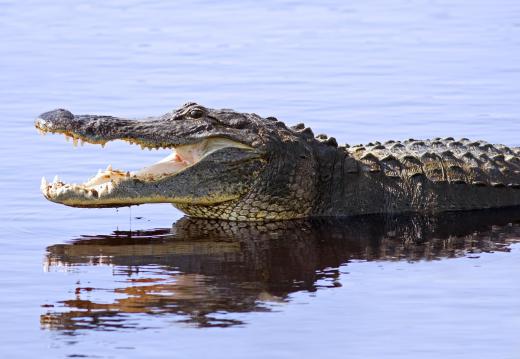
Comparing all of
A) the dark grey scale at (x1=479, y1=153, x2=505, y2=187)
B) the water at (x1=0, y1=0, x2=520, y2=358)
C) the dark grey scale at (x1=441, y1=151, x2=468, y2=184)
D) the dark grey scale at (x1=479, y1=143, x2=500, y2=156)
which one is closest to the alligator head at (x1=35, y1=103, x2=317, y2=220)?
the water at (x1=0, y1=0, x2=520, y2=358)

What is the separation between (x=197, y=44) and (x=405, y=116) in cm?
587

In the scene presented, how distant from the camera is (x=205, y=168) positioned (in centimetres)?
1185

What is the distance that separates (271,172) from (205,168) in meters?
0.55

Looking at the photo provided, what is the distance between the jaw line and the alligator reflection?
274mm

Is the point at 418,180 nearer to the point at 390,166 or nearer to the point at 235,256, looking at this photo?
the point at 390,166

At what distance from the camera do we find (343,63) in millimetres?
19562

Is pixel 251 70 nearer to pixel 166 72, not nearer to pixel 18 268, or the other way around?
pixel 166 72

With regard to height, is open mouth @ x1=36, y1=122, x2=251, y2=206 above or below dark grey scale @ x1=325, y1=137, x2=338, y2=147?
below

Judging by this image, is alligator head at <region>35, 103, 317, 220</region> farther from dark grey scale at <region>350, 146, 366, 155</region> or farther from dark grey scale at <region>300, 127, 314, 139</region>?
dark grey scale at <region>350, 146, 366, 155</region>

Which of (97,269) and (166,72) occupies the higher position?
(166,72)

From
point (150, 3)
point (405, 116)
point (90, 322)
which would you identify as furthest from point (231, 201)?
point (150, 3)

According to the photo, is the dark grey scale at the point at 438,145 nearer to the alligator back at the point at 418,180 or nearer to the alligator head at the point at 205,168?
the alligator back at the point at 418,180

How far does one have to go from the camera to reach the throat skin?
1234cm

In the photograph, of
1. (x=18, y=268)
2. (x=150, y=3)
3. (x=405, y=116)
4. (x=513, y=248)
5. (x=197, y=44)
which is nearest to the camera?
(x=18, y=268)
